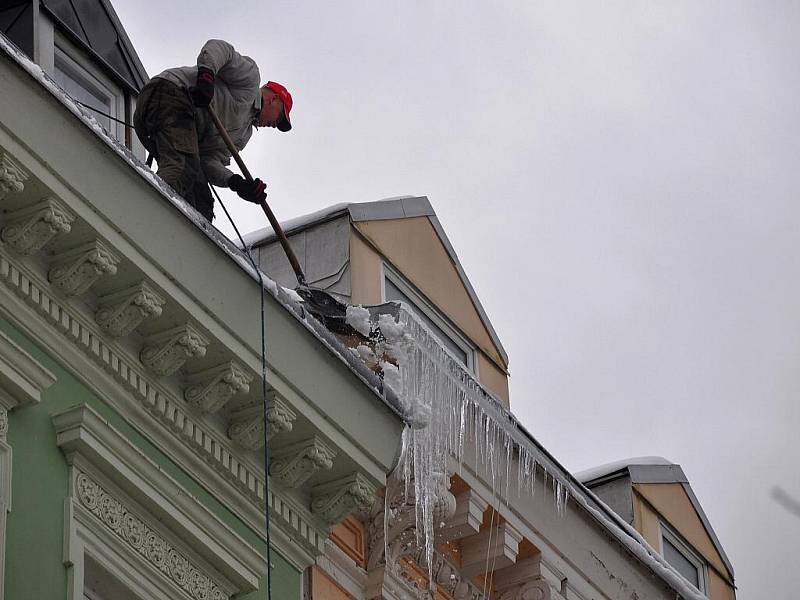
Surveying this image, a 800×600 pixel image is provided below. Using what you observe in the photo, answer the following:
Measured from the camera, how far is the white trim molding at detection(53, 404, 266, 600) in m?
11.1

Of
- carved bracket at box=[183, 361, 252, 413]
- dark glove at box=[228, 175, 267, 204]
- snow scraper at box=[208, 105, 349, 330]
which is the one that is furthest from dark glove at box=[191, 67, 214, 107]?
carved bracket at box=[183, 361, 252, 413]

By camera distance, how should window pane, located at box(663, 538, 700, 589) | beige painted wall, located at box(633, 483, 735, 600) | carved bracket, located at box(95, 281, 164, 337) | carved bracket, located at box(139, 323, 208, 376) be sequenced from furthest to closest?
1. window pane, located at box(663, 538, 700, 589)
2. beige painted wall, located at box(633, 483, 735, 600)
3. carved bracket, located at box(139, 323, 208, 376)
4. carved bracket, located at box(95, 281, 164, 337)

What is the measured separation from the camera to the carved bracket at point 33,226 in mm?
11117

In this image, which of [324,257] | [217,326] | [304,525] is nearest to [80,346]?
[217,326]

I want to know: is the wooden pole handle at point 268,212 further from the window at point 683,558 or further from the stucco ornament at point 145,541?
the window at point 683,558

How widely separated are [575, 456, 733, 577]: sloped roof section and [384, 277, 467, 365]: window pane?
242cm

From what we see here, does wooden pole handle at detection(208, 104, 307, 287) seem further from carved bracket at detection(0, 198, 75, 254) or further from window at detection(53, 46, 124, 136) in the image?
carved bracket at detection(0, 198, 75, 254)

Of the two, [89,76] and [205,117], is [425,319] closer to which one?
[205,117]

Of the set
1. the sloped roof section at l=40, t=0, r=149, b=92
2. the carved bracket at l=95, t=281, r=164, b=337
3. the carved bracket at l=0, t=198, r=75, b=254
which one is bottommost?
the carved bracket at l=95, t=281, r=164, b=337

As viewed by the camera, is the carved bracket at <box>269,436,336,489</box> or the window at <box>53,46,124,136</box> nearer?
the carved bracket at <box>269,436,336,489</box>

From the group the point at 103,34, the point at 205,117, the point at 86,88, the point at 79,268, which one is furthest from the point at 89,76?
the point at 79,268

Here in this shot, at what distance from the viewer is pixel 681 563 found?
18734 millimetres

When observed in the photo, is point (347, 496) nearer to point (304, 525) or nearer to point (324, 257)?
point (304, 525)

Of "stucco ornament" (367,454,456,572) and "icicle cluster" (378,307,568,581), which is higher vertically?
"icicle cluster" (378,307,568,581)
